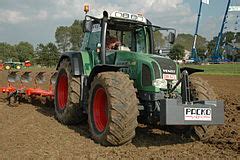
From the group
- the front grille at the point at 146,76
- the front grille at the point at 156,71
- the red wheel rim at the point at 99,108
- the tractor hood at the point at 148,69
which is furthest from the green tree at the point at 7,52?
the front grille at the point at 156,71

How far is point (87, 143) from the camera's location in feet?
18.3

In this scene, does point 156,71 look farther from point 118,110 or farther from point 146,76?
point 118,110

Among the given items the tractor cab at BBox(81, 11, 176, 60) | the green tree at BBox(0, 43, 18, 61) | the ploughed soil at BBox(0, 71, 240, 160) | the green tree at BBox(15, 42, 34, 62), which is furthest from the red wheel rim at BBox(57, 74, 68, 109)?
the green tree at BBox(0, 43, 18, 61)

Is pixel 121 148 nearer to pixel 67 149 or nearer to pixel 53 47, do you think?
pixel 67 149

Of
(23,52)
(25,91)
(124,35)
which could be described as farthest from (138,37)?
(23,52)

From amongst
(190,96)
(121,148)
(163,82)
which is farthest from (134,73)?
(121,148)

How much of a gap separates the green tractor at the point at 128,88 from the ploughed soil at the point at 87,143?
220mm

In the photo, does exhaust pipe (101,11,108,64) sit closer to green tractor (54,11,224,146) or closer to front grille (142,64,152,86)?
green tractor (54,11,224,146)

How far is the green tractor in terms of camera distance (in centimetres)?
507

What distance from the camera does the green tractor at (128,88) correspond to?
5.07m

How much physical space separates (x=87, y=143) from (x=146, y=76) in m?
1.50

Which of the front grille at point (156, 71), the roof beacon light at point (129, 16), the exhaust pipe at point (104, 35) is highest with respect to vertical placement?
the roof beacon light at point (129, 16)

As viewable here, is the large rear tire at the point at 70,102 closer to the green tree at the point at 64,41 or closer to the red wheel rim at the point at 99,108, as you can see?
the red wheel rim at the point at 99,108

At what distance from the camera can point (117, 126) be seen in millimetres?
5062
